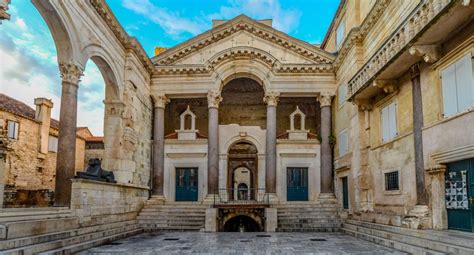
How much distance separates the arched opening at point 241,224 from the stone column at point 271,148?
245cm

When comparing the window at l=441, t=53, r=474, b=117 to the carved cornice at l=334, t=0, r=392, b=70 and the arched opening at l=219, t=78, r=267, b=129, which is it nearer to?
the carved cornice at l=334, t=0, r=392, b=70

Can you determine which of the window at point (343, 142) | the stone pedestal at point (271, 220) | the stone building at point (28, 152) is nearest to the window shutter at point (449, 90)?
the window at point (343, 142)

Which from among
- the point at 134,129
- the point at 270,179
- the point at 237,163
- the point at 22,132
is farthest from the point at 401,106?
the point at 22,132

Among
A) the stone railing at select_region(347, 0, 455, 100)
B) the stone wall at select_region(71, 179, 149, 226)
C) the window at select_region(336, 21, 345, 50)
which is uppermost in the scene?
the window at select_region(336, 21, 345, 50)

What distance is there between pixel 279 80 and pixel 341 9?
5363 mm

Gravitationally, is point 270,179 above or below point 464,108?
below

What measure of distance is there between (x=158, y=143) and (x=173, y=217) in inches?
196

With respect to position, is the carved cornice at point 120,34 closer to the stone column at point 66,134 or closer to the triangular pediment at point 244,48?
the triangular pediment at point 244,48

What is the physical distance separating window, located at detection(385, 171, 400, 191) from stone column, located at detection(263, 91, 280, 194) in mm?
7337

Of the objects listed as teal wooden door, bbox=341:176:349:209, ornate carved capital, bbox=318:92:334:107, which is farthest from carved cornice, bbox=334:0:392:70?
teal wooden door, bbox=341:176:349:209

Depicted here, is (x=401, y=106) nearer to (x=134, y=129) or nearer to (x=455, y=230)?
(x=455, y=230)

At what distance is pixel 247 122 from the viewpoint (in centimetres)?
2598

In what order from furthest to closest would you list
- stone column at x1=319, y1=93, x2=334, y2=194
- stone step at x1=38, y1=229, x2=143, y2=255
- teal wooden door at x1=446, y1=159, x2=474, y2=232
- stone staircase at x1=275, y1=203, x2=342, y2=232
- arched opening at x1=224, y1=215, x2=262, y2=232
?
stone column at x1=319, y1=93, x2=334, y2=194
arched opening at x1=224, y1=215, x2=262, y2=232
stone staircase at x1=275, y1=203, x2=342, y2=232
stone step at x1=38, y1=229, x2=143, y2=255
teal wooden door at x1=446, y1=159, x2=474, y2=232

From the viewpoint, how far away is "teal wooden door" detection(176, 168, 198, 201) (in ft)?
74.5
